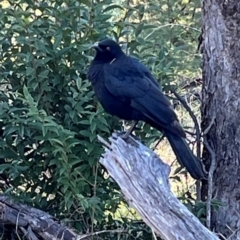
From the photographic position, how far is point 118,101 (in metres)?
5.48

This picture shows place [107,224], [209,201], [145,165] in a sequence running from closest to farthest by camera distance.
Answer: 1. [145,165]
2. [209,201]
3. [107,224]

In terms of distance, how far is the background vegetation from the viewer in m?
5.32

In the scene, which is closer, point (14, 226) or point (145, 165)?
point (145, 165)

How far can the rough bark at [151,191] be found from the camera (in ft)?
14.0

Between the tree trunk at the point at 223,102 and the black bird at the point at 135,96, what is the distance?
0.24 meters

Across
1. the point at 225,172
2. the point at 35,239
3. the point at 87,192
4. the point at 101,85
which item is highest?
the point at 101,85

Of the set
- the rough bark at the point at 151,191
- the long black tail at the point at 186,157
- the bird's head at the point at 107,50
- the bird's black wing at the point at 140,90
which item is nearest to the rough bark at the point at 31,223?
the rough bark at the point at 151,191

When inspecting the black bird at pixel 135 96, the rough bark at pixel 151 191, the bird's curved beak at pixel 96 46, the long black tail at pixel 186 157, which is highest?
the bird's curved beak at pixel 96 46

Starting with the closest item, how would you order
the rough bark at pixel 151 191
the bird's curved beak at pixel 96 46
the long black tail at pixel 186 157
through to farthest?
the rough bark at pixel 151 191 < the long black tail at pixel 186 157 < the bird's curved beak at pixel 96 46

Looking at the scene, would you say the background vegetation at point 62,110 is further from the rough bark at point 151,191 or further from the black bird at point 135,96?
the rough bark at point 151,191

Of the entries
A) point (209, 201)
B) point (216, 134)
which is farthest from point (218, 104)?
point (209, 201)

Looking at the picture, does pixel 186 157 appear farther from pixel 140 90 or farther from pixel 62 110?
pixel 62 110

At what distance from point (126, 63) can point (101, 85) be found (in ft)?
0.90

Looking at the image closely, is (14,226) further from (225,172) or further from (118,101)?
(225,172)
